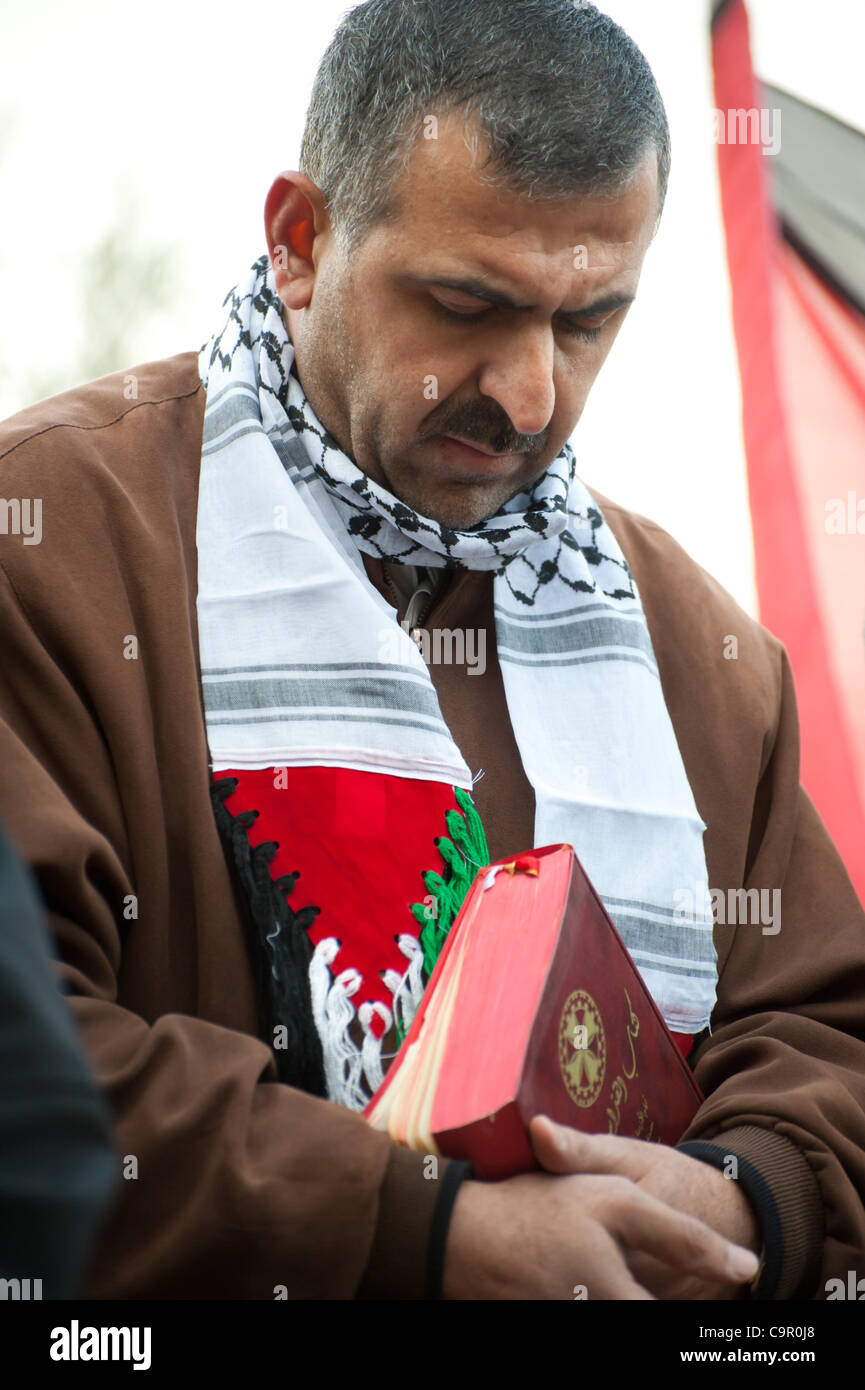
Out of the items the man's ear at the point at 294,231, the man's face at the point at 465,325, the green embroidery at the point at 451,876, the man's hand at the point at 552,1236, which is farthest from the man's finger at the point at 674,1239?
the man's ear at the point at 294,231

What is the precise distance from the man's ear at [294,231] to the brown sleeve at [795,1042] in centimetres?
106

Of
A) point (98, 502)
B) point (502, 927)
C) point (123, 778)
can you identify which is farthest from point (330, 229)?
point (502, 927)

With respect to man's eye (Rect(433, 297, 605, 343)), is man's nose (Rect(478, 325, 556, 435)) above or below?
below

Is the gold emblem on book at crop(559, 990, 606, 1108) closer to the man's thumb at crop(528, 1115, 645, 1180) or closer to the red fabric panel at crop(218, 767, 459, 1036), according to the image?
the man's thumb at crop(528, 1115, 645, 1180)

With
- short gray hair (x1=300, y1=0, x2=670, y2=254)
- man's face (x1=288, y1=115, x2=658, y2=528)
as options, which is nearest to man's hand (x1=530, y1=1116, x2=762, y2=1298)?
man's face (x1=288, y1=115, x2=658, y2=528)

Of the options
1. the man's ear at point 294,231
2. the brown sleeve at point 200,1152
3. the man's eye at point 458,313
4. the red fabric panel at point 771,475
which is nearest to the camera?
the brown sleeve at point 200,1152

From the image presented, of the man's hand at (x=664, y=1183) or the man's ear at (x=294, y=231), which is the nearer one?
the man's hand at (x=664, y=1183)

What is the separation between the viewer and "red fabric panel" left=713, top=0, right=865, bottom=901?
311cm

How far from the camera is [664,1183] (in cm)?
146

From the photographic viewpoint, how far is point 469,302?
1743 mm

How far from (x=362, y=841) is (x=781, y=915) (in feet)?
2.55

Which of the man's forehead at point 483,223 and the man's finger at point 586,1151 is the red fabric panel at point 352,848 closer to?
the man's finger at point 586,1151

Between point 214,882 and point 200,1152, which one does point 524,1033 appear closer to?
point 200,1152

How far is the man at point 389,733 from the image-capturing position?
1.29 metres
